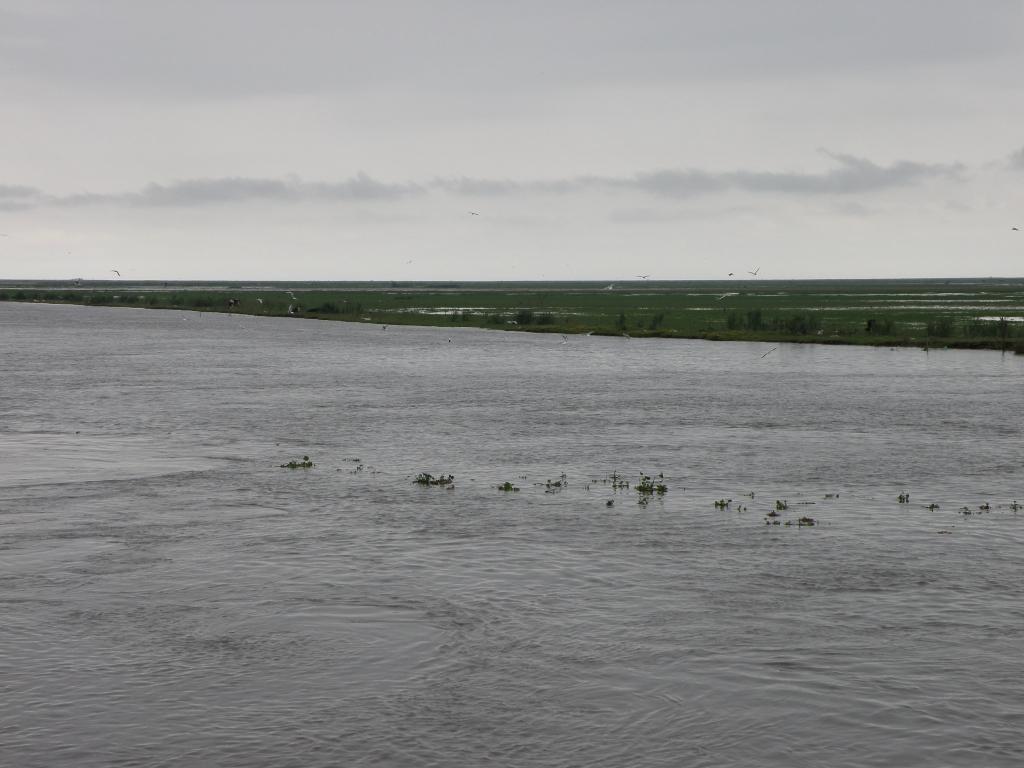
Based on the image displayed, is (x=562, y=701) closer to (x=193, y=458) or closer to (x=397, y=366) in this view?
(x=193, y=458)

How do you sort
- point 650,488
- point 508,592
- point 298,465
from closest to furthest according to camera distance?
point 508,592 → point 650,488 → point 298,465

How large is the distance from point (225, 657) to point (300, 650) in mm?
1132

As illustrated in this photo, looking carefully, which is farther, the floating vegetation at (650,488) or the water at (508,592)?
the floating vegetation at (650,488)

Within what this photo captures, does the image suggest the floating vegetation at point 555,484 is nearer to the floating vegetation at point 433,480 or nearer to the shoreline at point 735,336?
the floating vegetation at point 433,480

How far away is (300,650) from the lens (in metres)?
17.5

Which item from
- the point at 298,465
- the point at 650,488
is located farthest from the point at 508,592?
the point at 298,465

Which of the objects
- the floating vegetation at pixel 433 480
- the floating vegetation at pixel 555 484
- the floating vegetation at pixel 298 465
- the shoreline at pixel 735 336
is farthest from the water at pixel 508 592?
the shoreline at pixel 735 336

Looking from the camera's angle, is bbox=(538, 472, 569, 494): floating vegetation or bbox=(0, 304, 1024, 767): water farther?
bbox=(538, 472, 569, 494): floating vegetation

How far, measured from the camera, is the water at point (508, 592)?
14578 millimetres

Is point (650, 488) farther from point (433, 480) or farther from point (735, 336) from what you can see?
point (735, 336)

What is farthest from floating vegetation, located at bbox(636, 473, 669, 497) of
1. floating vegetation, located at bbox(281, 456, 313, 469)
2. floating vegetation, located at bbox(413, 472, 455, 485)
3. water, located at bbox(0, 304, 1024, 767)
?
floating vegetation, located at bbox(281, 456, 313, 469)

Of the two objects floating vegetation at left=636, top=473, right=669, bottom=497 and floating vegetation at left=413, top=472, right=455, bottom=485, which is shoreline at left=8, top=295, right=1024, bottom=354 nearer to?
floating vegetation at left=636, top=473, right=669, bottom=497

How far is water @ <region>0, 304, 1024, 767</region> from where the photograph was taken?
1458cm

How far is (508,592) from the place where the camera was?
20.6m
